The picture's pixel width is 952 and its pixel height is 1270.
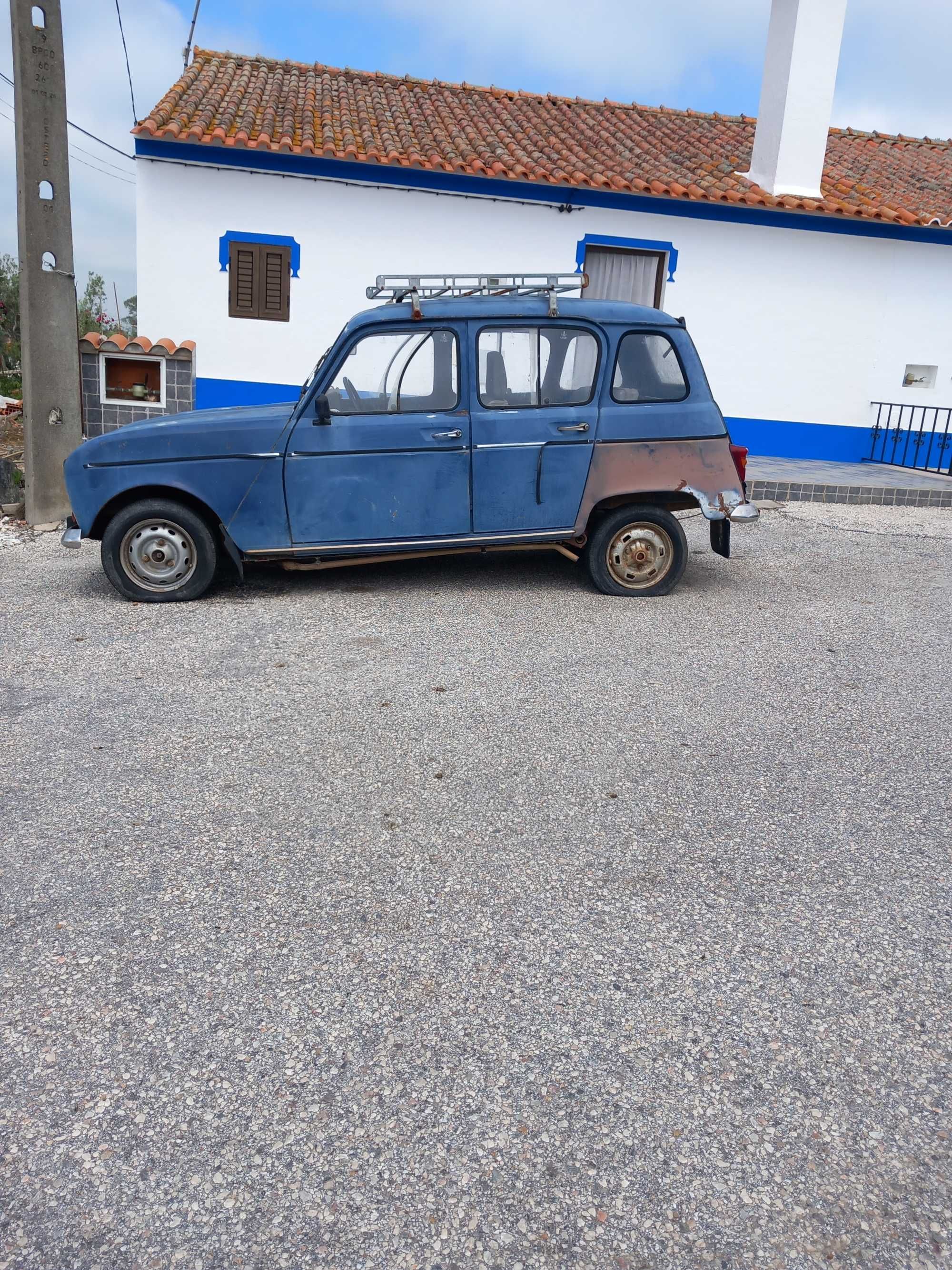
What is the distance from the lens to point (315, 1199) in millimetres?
1911

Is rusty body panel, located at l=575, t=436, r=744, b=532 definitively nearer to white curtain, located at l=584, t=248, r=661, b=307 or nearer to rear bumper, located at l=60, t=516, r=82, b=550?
rear bumper, located at l=60, t=516, r=82, b=550

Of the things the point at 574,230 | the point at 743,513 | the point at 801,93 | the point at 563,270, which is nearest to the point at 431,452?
the point at 743,513

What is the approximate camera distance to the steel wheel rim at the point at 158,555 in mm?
6086

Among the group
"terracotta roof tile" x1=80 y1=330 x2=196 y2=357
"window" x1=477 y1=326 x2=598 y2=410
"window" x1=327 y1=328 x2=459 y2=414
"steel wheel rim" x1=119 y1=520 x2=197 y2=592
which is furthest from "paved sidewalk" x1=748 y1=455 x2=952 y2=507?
"steel wheel rim" x1=119 y1=520 x2=197 y2=592

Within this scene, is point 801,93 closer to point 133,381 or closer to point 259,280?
point 259,280

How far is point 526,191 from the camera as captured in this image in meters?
13.5

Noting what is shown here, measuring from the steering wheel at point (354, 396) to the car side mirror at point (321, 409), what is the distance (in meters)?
0.14

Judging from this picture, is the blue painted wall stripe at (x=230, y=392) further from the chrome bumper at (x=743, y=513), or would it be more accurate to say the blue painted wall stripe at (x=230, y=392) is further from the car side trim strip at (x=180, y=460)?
the chrome bumper at (x=743, y=513)

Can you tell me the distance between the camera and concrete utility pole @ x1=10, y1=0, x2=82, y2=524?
777 centimetres

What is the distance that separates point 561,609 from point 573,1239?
15.2ft

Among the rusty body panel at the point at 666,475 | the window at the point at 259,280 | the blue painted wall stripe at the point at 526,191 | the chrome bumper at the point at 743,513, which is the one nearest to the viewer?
the rusty body panel at the point at 666,475

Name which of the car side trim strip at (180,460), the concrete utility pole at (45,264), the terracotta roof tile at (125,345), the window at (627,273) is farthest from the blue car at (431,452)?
the window at (627,273)

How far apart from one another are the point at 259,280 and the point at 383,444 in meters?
8.38

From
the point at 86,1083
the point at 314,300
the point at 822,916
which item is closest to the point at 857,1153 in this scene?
Answer: the point at 822,916
